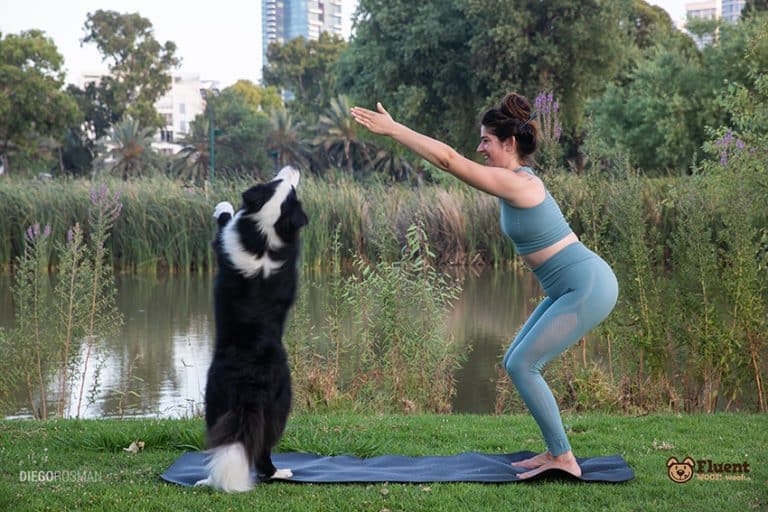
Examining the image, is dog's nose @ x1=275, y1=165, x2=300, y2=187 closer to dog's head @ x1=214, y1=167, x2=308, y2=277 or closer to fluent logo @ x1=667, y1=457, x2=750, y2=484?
A: dog's head @ x1=214, y1=167, x2=308, y2=277

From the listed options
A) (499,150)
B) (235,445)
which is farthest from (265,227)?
(499,150)

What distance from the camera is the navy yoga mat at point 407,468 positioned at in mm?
5641

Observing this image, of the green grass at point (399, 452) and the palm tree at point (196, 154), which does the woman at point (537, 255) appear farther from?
the palm tree at point (196, 154)

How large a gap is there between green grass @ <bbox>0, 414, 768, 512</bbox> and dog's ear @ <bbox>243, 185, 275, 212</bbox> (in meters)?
1.55

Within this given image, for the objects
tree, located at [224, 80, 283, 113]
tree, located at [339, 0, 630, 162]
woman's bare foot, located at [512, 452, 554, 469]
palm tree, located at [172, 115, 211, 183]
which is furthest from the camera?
tree, located at [224, 80, 283, 113]

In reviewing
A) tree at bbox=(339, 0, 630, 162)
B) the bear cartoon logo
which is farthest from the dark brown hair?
tree at bbox=(339, 0, 630, 162)

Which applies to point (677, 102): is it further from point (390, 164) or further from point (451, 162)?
point (390, 164)

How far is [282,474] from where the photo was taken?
563cm

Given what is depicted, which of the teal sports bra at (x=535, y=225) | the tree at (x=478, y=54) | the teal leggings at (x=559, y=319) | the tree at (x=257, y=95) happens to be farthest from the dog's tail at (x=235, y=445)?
the tree at (x=257, y=95)

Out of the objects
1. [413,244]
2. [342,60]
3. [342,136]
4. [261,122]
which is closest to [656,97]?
[342,60]

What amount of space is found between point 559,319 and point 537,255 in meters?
0.39

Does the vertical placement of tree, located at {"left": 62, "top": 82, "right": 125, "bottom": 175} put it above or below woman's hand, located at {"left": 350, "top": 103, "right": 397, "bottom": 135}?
above

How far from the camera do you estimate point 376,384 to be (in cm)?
977

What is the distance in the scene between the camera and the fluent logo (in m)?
5.71
